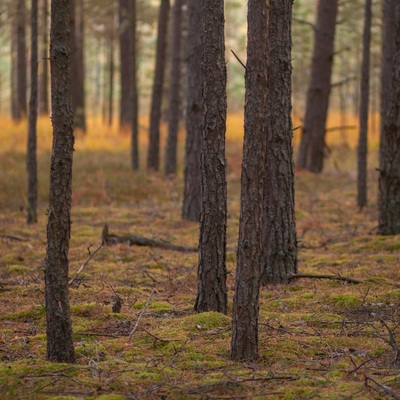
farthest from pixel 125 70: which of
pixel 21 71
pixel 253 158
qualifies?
pixel 253 158

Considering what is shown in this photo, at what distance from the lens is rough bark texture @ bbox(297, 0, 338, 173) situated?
65.1 ft

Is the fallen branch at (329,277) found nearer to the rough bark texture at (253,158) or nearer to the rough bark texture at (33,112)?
the rough bark texture at (253,158)

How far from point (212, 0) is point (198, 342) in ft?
11.1

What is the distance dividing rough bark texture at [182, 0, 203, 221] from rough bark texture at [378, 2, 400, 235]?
3.66 meters

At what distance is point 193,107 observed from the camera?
1305 cm

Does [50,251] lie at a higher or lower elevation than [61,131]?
lower

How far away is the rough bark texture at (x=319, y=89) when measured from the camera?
19.8 meters

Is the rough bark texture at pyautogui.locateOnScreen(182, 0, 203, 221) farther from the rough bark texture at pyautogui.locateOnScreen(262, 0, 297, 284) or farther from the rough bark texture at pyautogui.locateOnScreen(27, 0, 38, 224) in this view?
the rough bark texture at pyautogui.locateOnScreen(262, 0, 297, 284)

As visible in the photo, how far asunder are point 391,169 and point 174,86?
8.56 m

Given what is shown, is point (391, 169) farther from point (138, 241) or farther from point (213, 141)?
point (213, 141)

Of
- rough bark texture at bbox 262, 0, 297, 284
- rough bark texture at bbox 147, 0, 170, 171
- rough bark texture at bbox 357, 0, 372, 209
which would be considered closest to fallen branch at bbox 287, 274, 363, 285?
rough bark texture at bbox 262, 0, 297, 284

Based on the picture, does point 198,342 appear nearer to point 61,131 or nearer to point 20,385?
point 20,385

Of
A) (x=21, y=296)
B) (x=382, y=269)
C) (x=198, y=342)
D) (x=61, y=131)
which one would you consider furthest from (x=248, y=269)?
(x=382, y=269)

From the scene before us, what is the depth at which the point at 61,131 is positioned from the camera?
525 cm
